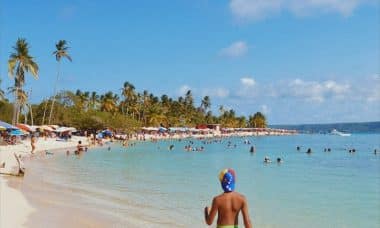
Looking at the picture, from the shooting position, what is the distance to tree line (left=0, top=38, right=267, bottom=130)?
52188 millimetres

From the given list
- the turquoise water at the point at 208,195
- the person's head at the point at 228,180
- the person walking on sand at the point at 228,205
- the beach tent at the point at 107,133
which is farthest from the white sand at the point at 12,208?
the beach tent at the point at 107,133

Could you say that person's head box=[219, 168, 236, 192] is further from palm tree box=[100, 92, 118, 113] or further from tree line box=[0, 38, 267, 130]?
palm tree box=[100, 92, 118, 113]

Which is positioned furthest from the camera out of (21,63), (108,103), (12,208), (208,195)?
(108,103)

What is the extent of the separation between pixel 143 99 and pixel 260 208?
311 feet

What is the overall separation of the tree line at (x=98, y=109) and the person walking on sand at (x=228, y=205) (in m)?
48.3

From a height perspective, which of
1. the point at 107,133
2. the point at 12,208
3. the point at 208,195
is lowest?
the point at 208,195

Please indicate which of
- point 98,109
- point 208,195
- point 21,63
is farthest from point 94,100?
point 208,195

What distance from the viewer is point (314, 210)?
16.2 metres

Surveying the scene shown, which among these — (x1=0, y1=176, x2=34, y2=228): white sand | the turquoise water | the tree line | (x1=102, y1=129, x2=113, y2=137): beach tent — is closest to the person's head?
(x1=0, y1=176, x2=34, y2=228): white sand

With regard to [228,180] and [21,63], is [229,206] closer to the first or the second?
[228,180]

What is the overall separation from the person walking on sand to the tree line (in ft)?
158

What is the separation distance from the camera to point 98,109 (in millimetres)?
100812

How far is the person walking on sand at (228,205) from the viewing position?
224 inches

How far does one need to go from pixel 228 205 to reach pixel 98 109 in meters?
97.4
